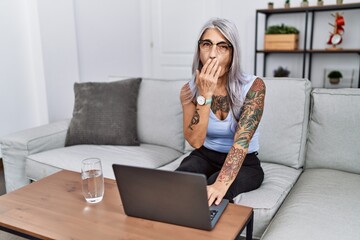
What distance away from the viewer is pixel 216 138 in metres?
1.54

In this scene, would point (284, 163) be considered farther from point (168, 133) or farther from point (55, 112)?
point (55, 112)

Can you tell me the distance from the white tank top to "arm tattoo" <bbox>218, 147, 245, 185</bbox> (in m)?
0.20

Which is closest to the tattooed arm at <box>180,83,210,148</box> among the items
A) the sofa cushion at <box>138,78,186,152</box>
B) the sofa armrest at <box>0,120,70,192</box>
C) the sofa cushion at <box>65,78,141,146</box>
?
the sofa cushion at <box>138,78,186,152</box>

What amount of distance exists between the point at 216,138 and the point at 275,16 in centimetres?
261

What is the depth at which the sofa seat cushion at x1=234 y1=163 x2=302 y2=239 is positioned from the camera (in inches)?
53.8

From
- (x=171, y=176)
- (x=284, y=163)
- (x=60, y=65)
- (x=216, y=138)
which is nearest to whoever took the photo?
(x=171, y=176)

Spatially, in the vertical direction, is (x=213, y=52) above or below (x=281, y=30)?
below

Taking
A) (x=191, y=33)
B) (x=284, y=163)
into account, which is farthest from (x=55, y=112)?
(x=284, y=163)

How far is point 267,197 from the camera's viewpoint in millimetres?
1423

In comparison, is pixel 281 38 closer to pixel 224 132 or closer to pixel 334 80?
pixel 334 80

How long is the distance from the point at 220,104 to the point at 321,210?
0.57 metres

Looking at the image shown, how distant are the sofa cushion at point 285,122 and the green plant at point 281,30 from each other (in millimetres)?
1828

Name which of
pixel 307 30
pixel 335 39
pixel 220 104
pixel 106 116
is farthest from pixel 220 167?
pixel 307 30

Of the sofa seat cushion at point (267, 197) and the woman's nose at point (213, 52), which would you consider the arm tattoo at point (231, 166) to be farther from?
the woman's nose at point (213, 52)
